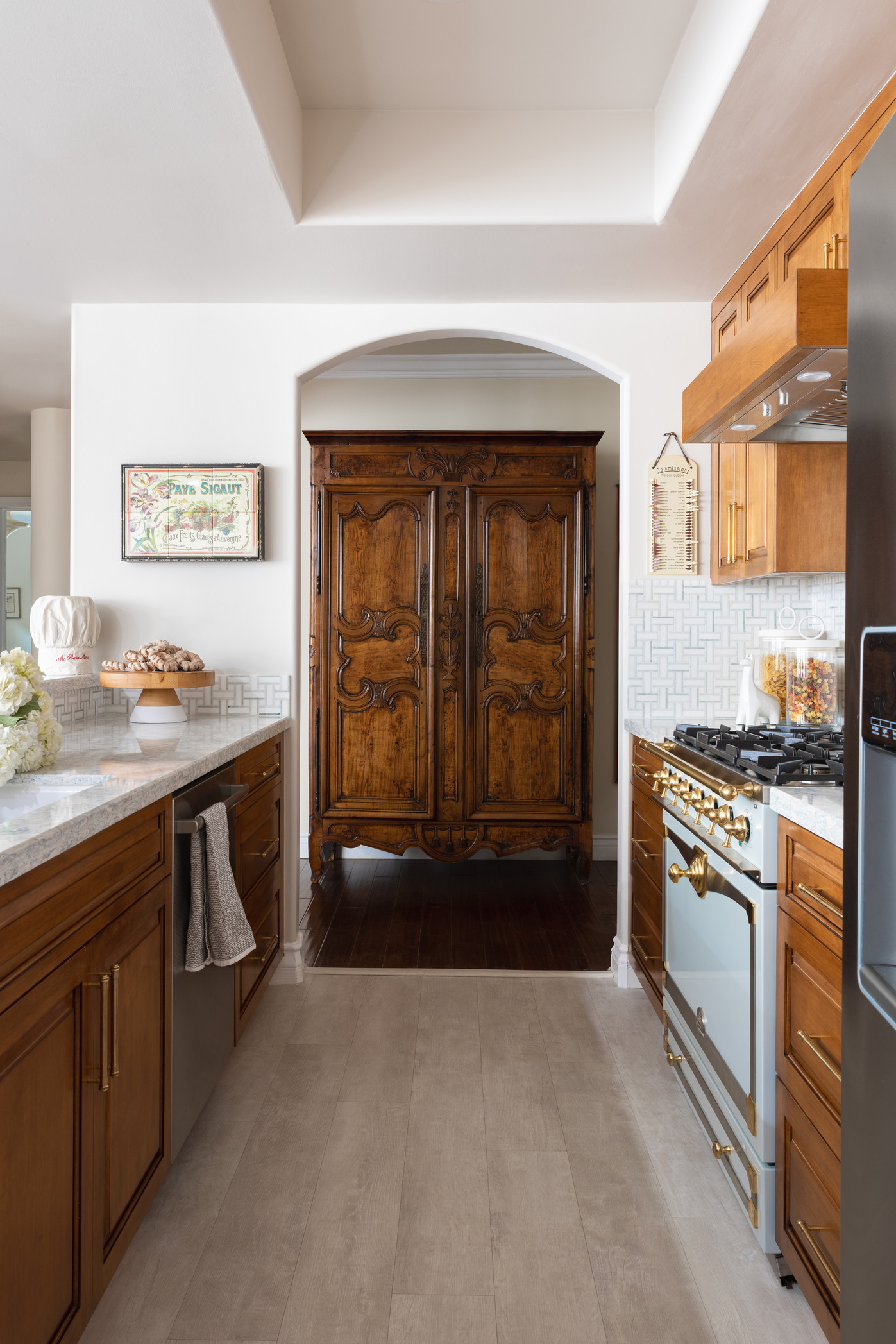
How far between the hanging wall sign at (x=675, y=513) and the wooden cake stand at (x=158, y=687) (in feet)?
5.35

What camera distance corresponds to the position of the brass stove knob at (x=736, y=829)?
164 cm

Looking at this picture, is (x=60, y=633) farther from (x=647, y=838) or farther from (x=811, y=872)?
(x=811, y=872)

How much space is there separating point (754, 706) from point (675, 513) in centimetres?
83

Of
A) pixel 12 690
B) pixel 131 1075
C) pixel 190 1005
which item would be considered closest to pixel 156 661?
pixel 12 690

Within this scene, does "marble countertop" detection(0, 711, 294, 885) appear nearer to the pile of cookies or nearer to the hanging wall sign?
the pile of cookies

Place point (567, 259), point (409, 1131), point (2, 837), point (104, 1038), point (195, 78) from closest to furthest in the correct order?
1. point (2, 837)
2. point (104, 1038)
3. point (195, 78)
4. point (409, 1131)
5. point (567, 259)

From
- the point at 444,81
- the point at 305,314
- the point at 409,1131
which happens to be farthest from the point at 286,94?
the point at 409,1131

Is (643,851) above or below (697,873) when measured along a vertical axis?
below

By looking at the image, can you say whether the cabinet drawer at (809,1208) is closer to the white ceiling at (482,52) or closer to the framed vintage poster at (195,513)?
the framed vintage poster at (195,513)

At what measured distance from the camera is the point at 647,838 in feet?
8.62

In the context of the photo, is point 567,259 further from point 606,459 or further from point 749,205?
point 606,459

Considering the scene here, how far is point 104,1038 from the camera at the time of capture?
1291 millimetres

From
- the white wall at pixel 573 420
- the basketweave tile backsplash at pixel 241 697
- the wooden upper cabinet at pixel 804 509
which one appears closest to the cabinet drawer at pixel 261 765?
the basketweave tile backsplash at pixel 241 697

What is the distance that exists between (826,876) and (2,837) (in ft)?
4.03
